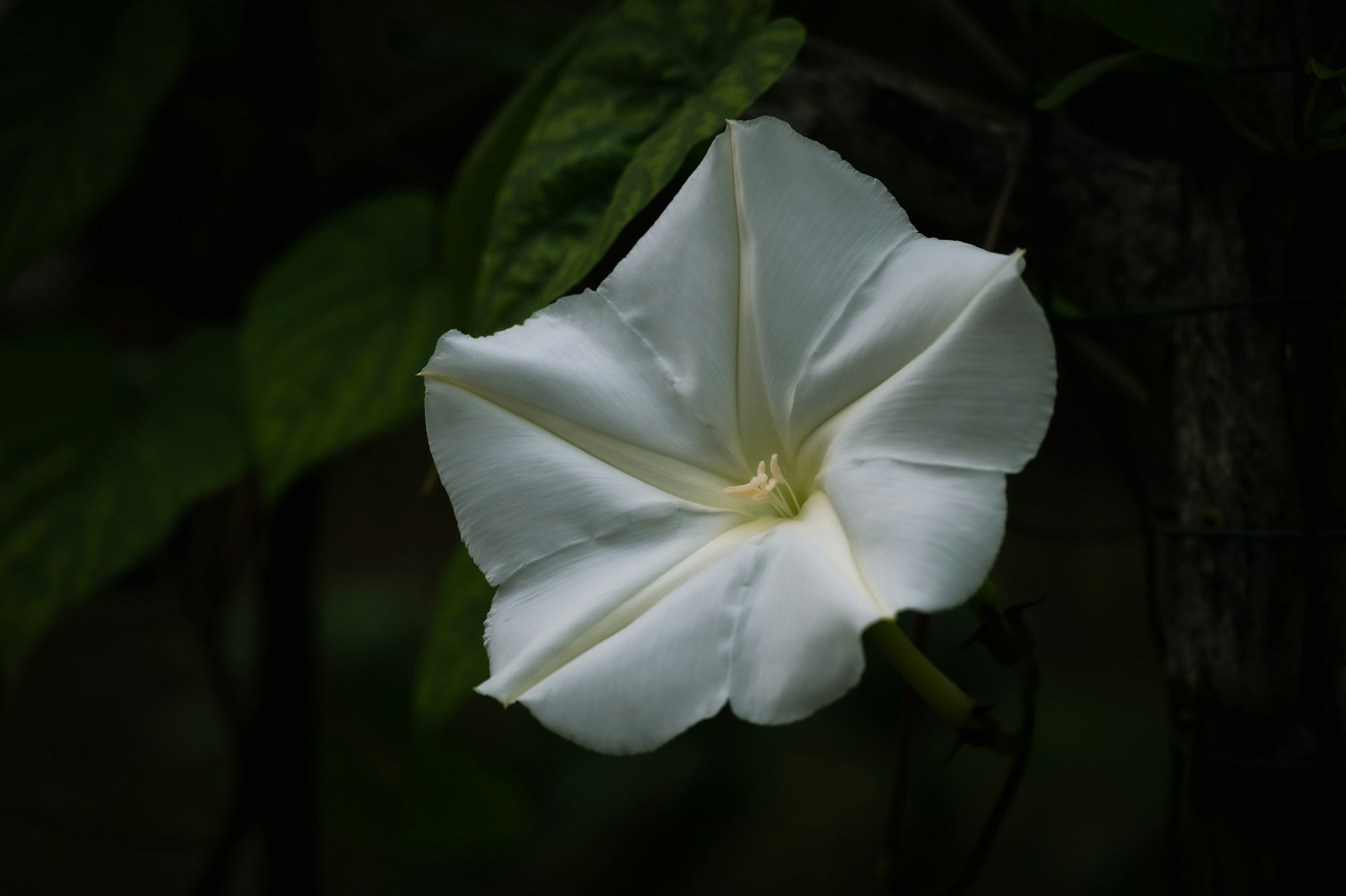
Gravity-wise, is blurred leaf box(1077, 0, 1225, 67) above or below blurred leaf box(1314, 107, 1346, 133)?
above

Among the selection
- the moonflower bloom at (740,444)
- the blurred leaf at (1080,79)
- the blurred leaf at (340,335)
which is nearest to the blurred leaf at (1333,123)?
the blurred leaf at (1080,79)

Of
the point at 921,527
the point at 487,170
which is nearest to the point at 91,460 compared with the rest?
the point at 487,170

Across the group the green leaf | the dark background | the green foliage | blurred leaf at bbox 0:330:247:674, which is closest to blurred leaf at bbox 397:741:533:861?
the dark background

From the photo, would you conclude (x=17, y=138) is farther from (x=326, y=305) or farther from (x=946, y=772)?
(x=946, y=772)

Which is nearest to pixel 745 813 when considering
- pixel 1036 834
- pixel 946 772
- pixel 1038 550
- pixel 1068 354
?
pixel 946 772

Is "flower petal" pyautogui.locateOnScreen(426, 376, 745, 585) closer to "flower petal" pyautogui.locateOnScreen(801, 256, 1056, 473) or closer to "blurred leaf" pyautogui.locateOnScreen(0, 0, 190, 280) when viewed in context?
"flower petal" pyautogui.locateOnScreen(801, 256, 1056, 473)

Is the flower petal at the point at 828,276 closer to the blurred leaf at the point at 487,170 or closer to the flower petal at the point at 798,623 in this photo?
the flower petal at the point at 798,623
